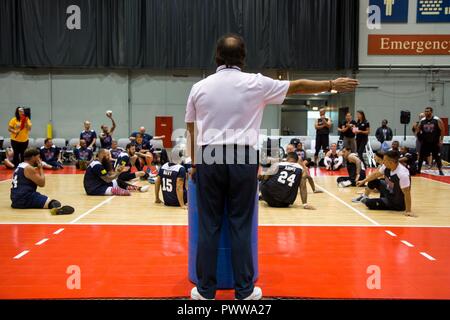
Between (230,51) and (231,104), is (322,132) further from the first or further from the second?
(231,104)

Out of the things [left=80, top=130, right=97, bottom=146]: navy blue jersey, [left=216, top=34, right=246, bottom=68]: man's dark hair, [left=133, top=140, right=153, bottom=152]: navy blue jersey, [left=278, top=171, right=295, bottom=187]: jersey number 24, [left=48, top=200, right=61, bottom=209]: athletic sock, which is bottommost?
[left=48, top=200, right=61, bottom=209]: athletic sock

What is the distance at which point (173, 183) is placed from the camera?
7633mm

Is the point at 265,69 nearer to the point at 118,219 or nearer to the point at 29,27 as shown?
the point at 29,27

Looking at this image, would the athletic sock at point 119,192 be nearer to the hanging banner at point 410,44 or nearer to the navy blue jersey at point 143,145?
the navy blue jersey at point 143,145

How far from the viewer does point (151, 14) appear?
62.1ft

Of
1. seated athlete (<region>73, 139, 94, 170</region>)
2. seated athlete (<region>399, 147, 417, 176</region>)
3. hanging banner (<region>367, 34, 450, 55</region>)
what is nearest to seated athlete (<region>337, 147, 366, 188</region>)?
seated athlete (<region>399, 147, 417, 176</region>)

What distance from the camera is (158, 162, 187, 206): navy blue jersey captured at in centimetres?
746

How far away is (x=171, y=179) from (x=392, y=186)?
382 cm

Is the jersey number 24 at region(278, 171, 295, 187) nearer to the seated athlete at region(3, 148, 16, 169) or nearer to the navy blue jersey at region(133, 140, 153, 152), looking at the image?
the navy blue jersey at region(133, 140, 153, 152)

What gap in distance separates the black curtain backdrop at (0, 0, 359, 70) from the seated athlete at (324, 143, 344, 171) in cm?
569

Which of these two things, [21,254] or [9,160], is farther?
[9,160]

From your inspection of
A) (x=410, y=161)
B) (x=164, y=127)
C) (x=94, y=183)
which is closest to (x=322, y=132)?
(x=410, y=161)

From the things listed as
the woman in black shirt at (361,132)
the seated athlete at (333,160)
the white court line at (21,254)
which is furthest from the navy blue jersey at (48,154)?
the white court line at (21,254)
